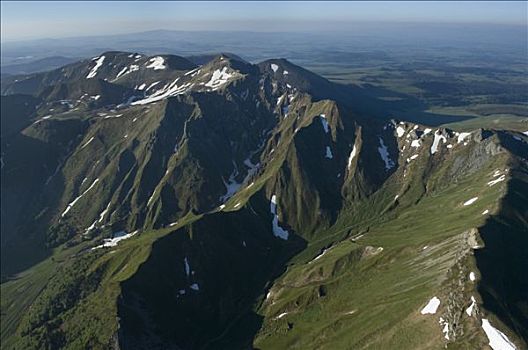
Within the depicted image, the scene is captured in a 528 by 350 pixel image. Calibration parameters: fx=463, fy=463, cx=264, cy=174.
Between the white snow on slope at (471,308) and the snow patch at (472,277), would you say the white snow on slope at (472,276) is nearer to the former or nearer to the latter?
the snow patch at (472,277)

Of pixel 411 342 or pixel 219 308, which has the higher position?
pixel 411 342

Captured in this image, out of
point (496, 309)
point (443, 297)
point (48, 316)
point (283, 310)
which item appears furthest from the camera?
point (48, 316)

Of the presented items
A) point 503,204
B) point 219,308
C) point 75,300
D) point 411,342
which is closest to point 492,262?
point 411,342

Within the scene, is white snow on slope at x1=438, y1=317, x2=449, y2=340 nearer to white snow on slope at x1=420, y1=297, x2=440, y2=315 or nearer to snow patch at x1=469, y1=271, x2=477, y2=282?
white snow on slope at x1=420, y1=297, x2=440, y2=315

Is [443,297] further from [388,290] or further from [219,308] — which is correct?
[219,308]

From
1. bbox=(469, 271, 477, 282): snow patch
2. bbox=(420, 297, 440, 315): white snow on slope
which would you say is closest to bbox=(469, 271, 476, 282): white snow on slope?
bbox=(469, 271, 477, 282): snow patch

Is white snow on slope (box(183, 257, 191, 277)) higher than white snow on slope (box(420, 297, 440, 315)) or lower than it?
lower

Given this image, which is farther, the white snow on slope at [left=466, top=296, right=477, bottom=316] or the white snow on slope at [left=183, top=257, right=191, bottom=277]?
the white snow on slope at [left=183, top=257, right=191, bottom=277]

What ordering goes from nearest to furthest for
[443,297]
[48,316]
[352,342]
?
[443,297]
[352,342]
[48,316]

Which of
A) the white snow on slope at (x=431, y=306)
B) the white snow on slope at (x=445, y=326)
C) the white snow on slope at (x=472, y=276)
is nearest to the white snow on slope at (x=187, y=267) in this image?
the white snow on slope at (x=431, y=306)
